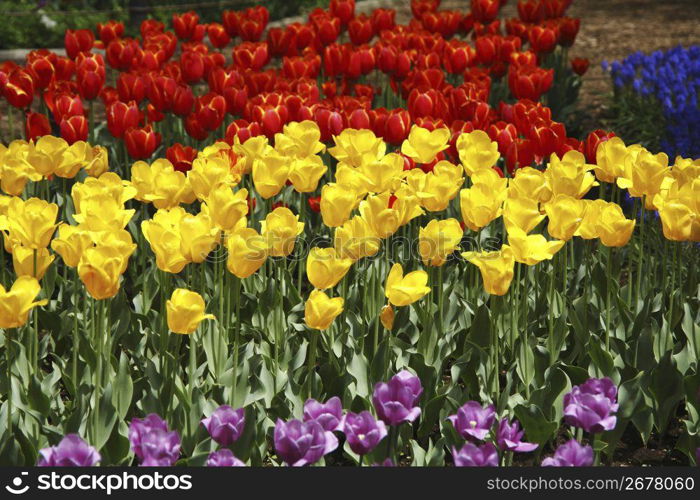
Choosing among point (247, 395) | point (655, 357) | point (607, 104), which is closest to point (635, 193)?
point (655, 357)

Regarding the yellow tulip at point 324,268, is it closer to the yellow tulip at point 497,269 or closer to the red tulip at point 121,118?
the yellow tulip at point 497,269

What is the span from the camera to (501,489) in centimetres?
266

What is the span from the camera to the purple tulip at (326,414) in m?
2.75

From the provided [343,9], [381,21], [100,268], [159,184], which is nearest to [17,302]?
[100,268]

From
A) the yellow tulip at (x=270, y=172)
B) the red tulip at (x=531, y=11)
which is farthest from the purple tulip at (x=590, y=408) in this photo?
the red tulip at (x=531, y=11)

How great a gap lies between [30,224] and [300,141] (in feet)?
3.76

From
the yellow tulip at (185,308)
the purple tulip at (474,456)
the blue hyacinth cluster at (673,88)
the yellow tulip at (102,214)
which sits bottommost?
the blue hyacinth cluster at (673,88)

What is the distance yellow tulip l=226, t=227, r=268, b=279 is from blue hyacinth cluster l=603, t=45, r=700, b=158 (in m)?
3.20

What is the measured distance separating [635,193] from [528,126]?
2.60 ft

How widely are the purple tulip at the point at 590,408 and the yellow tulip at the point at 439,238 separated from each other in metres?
0.69

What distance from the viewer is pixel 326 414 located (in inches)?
108

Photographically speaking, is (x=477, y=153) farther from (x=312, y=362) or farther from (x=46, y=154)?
(x=46, y=154)

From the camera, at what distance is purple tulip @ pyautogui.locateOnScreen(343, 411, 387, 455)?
8.83ft

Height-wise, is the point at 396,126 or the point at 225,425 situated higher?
the point at 396,126
